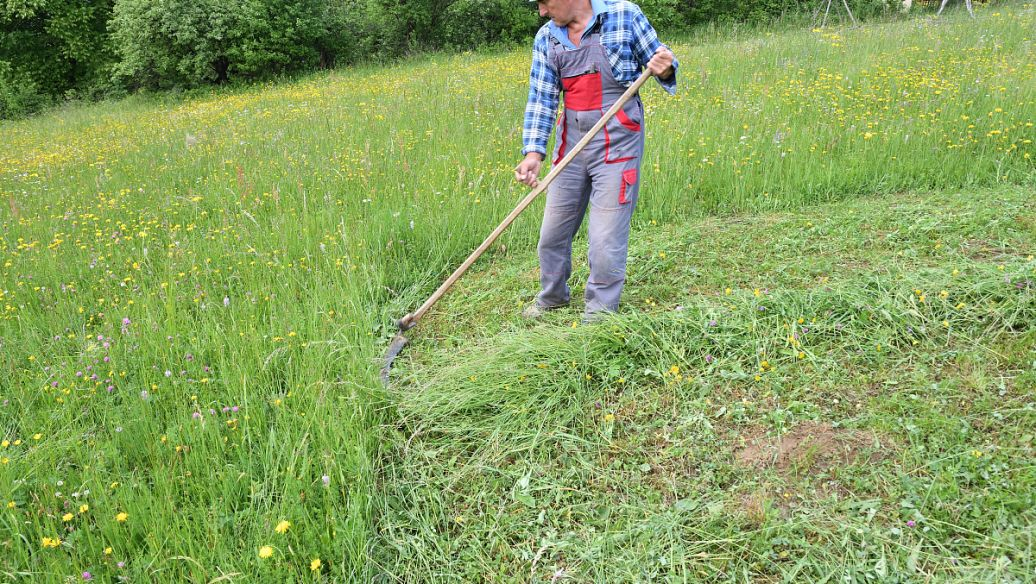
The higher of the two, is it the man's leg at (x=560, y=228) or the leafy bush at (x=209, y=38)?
the leafy bush at (x=209, y=38)

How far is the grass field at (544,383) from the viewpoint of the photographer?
82.7 inches

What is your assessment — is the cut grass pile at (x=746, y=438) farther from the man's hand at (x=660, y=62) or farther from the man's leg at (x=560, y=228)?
the man's hand at (x=660, y=62)

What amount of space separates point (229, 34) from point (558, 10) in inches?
582

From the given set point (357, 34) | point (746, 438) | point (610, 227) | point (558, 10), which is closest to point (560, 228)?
point (610, 227)

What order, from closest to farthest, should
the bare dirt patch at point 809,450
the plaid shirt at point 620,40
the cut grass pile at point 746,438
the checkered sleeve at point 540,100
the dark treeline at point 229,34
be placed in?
the cut grass pile at point 746,438, the bare dirt patch at point 809,450, the plaid shirt at point 620,40, the checkered sleeve at point 540,100, the dark treeline at point 229,34

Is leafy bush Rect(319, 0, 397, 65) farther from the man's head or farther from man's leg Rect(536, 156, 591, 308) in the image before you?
the man's head

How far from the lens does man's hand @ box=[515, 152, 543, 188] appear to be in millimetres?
3252

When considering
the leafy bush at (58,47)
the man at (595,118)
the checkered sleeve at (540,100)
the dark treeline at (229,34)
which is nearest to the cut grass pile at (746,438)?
the man at (595,118)

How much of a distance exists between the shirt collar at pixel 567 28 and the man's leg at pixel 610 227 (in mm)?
618

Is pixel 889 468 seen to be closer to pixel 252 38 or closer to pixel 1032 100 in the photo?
pixel 1032 100

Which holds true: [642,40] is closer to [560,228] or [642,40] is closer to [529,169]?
[529,169]

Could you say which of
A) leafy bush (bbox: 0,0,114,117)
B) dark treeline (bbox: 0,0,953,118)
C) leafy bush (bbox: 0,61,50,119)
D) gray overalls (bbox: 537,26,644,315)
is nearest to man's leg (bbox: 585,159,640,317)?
gray overalls (bbox: 537,26,644,315)

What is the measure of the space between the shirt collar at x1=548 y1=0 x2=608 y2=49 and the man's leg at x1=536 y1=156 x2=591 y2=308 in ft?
1.83

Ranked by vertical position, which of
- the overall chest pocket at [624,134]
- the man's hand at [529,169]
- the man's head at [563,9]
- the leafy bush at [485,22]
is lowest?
the man's hand at [529,169]
